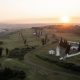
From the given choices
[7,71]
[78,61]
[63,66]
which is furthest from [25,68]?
[78,61]

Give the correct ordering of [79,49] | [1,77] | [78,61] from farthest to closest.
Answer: [79,49] < [78,61] < [1,77]

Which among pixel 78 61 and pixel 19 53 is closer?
pixel 78 61

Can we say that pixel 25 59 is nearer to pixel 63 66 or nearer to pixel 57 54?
pixel 57 54

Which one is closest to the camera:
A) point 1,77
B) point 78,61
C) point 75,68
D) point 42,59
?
point 1,77

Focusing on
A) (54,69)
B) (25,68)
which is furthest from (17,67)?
(54,69)

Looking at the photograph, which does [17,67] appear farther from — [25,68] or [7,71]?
[7,71]

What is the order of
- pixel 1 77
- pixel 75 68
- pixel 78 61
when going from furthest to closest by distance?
pixel 78 61 → pixel 75 68 → pixel 1 77
